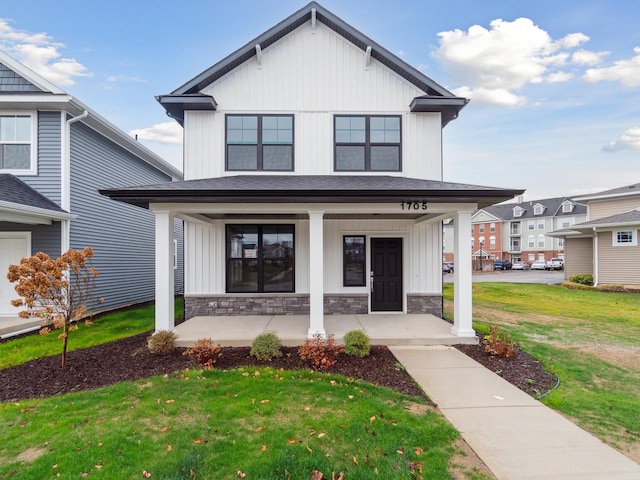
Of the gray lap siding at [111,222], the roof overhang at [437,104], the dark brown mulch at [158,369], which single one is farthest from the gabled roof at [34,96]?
the roof overhang at [437,104]

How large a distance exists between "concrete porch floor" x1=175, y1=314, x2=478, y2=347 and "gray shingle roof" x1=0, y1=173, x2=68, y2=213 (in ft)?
16.4

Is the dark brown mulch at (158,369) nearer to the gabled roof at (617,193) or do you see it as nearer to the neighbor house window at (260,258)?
the neighbor house window at (260,258)

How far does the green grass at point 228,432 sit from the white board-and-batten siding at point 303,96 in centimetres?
599

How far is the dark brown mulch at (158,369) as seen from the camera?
454 centimetres

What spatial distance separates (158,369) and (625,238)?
22.7 metres

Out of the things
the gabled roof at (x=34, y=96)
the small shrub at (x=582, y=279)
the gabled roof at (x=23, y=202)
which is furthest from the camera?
the small shrub at (x=582, y=279)

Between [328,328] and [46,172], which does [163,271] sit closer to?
[328,328]

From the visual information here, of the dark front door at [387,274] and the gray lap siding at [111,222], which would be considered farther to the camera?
the gray lap siding at [111,222]

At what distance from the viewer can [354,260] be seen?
874 centimetres

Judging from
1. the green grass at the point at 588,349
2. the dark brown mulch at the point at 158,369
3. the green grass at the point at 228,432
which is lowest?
the green grass at the point at 588,349

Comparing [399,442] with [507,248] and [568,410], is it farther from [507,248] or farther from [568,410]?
[507,248]

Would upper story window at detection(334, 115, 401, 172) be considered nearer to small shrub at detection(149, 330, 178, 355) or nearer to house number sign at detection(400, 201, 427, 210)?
house number sign at detection(400, 201, 427, 210)

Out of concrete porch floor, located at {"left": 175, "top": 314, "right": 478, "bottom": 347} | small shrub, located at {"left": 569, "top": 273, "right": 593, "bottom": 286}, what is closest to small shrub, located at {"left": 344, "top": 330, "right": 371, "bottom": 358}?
concrete porch floor, located at {"left": 175, "top": 314, "right": 478, "bottom": 347}

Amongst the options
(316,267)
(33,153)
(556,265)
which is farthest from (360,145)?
(556,265)
